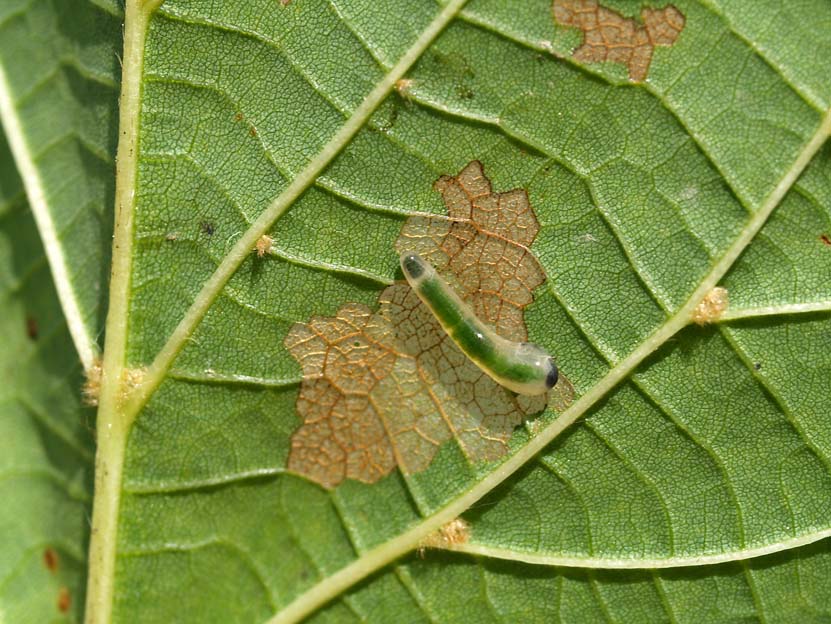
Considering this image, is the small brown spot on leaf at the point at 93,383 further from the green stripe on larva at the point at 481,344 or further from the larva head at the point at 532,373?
the larva head at the point at 532,373

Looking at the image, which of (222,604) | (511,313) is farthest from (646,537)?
(222,604)

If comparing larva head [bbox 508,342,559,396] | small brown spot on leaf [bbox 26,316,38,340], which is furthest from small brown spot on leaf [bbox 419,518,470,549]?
small brown spot on leaf [bbox 26,316,38,340]

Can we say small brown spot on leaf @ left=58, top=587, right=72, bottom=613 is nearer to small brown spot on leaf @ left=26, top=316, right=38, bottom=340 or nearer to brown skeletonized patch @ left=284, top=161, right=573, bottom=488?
small brown spot on leaf @ left=26, top=316, right=38, bottom=340

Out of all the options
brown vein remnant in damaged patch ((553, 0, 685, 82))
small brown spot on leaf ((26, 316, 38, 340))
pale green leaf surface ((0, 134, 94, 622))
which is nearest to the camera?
brown vein remnant in damaged patch ((553, 0, 685, 82))

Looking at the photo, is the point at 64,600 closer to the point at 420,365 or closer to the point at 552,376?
the point at 420,365

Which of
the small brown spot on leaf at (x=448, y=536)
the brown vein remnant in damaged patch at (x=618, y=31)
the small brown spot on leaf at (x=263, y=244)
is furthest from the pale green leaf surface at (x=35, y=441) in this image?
the brown vein remnant in damaged patch at (x=618, y=31)

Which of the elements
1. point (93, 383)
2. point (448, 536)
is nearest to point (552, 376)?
point (448, 536)
